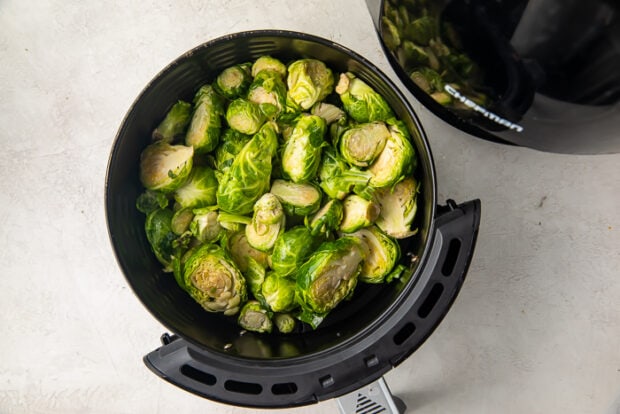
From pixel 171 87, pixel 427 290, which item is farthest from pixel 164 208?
pixel 427 290

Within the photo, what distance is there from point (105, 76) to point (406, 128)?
2.62ft

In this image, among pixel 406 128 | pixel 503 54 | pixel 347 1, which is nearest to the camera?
pixel 503 54

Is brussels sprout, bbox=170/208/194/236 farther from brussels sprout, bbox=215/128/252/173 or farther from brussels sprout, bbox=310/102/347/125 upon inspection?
brussels sprout, bbox=310/102/347/125

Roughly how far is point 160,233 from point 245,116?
321mm

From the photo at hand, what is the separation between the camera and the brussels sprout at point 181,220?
124 centimetres

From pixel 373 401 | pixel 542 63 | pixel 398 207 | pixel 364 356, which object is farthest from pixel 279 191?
pixel 542 63

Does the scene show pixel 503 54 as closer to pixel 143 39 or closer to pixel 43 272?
pixel 143 39

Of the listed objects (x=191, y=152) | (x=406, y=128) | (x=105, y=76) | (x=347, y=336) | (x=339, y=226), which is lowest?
(x=347, y=336)

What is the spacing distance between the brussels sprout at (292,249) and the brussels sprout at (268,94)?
27 cm

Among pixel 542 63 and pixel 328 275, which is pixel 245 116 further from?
pixel 542 63

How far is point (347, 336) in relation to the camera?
3.70 feet

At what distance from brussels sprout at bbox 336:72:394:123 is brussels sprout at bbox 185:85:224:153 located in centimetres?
28

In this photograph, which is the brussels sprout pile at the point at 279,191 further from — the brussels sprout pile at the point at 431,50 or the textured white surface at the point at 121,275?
the brussels sprout pile at the point at 431,50

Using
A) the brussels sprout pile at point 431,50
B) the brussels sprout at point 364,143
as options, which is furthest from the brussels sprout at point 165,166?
the brussels sprout pile at point 431,50
